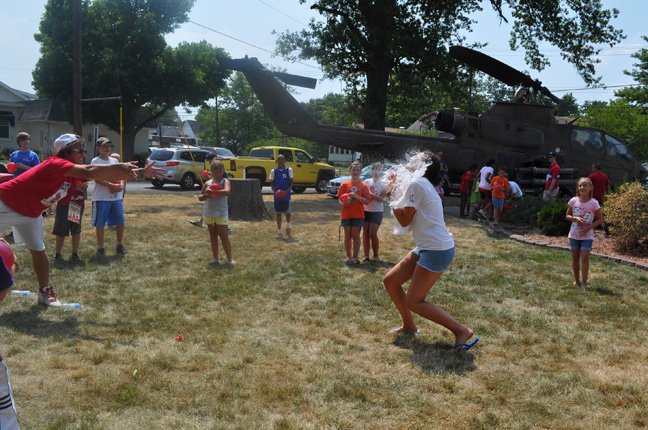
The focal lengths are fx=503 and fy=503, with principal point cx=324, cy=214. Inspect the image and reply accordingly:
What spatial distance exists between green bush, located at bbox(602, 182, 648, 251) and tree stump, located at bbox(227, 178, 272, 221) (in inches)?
318

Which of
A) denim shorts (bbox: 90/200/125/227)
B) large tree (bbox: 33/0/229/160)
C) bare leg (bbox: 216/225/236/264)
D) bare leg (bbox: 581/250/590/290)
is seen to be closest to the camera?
bare leg (bbox: 581/250/590/290)

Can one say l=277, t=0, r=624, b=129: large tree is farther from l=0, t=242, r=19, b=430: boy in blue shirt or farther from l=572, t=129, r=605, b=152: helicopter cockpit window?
l=0, t=242, r=19, b=430: boy in blue shirt

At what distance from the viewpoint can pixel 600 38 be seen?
21.5 meters

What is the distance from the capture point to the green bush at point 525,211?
12469 millimetres

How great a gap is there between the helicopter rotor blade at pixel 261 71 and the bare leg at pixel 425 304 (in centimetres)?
1090

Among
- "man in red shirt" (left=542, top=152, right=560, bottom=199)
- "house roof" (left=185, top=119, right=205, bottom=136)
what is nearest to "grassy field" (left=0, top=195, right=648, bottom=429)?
"man in red shirt" (left=542, top=152, right=560, bottom=199)

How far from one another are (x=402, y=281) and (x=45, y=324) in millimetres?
3486

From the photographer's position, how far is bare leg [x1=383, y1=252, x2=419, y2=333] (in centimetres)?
471

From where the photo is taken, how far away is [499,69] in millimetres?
16953

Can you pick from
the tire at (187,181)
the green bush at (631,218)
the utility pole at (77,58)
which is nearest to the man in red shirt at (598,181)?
the green bush at (631,218)

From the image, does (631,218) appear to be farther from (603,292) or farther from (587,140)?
(587,140)

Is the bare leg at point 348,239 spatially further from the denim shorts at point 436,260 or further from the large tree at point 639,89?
the large tree at point 639,89

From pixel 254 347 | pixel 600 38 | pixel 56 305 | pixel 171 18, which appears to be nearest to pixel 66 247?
pixel 56 305

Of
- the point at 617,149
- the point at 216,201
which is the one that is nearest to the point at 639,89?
the point at 617,149
